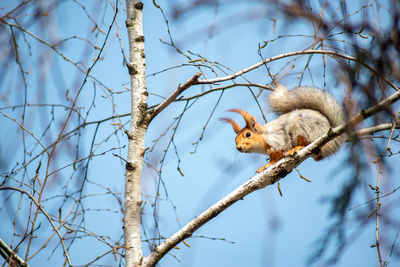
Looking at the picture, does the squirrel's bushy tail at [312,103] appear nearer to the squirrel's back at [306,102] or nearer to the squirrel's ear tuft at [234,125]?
the squirrel's back at [306,102]

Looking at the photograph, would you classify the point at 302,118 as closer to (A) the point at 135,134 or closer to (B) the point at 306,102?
(B) the point at 306,102

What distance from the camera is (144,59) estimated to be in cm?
197

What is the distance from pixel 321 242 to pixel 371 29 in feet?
1.51

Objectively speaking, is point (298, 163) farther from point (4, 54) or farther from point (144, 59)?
point (4, 54)

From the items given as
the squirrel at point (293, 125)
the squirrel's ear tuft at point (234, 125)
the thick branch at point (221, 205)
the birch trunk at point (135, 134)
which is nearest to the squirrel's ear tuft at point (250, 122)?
the squirrel at point (293, 125)

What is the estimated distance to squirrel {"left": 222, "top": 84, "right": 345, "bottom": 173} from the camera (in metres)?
2.59

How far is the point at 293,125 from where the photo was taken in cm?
265

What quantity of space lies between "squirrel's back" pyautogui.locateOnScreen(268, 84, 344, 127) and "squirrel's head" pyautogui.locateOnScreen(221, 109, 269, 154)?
196 mm

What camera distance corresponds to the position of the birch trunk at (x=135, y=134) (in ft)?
5.70

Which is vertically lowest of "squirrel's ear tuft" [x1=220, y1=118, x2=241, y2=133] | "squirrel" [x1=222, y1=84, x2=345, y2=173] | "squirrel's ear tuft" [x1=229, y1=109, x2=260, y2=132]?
"squirrel" [x1=222, y1=84, x2=345, y2=173]

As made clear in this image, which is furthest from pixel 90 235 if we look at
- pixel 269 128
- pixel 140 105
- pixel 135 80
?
pixel 269 128

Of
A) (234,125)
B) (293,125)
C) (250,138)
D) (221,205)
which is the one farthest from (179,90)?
(234,125)

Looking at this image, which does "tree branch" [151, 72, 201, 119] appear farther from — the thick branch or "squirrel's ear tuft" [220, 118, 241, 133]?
"squirrel's ear tuft" [220, 118, 241, 133]

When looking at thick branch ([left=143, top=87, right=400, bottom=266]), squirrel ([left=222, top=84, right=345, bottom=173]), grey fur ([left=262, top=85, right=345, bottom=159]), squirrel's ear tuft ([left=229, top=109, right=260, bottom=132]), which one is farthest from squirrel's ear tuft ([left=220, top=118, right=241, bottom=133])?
thick branch ([left=143, top=87, right=400, bottom=266])
